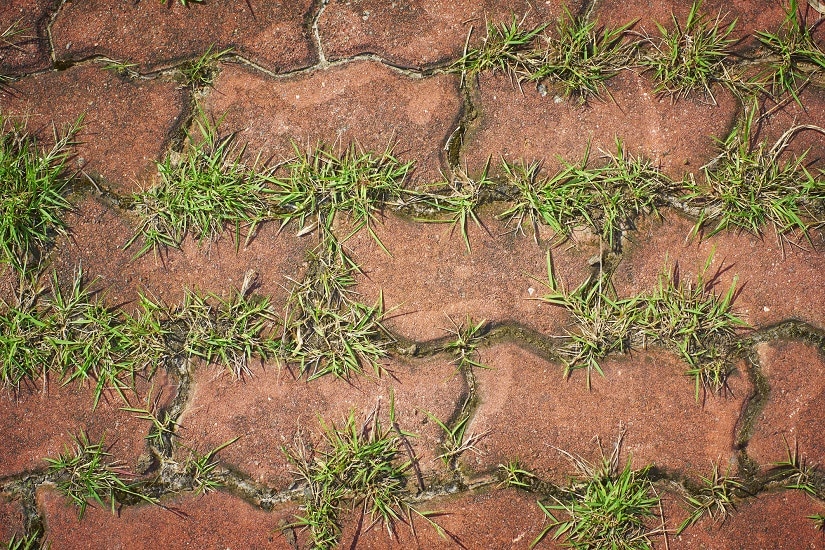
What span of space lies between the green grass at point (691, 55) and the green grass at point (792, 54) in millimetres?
140

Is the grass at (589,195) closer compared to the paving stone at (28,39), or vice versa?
the grass at (589,195)

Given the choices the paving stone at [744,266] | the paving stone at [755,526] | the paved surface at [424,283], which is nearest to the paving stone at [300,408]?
the paved surface at [424,283]

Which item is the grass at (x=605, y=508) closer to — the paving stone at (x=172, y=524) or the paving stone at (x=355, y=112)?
the paving stone at (x=172, y=524)

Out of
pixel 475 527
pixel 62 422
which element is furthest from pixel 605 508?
pixel 62 422

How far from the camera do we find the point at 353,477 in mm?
2014

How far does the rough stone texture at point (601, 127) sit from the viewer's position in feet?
6.71

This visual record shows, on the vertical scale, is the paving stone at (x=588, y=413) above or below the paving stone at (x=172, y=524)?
above

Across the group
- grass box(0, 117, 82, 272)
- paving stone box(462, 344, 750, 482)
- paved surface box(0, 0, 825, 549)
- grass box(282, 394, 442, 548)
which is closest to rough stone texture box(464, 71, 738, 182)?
paved surface box(0, 0, 825, 549)

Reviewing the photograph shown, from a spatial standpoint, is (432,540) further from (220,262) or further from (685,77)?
(685,77)

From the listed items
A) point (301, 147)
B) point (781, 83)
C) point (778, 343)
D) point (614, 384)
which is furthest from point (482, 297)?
point (781, 83)

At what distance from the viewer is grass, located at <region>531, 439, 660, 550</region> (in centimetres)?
199

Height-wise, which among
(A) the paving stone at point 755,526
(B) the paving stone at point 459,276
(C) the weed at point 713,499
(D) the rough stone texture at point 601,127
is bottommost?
(A) the paving stone at point 755,526

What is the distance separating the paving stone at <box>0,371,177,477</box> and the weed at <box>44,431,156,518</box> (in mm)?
24

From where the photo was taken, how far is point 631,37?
6.81ft
